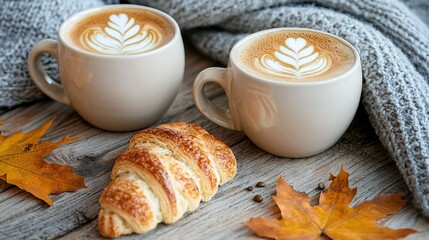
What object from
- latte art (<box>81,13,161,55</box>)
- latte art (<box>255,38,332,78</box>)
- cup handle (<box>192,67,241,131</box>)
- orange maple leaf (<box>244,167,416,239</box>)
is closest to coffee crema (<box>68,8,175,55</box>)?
latte art (<box>81,13,161,55</box>)

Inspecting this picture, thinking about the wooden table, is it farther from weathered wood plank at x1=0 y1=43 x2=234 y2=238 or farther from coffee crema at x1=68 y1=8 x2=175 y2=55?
coffee crema at x1=68 y1=8 x2=175 y2=55

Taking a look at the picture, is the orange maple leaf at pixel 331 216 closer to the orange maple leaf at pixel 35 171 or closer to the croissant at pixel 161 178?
the croissant at pixel 161 178

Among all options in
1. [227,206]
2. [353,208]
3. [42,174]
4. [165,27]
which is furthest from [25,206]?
[353,208]

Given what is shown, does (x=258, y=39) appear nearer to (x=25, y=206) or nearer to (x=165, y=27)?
(x=165, y=27)

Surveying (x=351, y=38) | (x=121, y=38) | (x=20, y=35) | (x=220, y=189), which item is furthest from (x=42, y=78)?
(x=351, y=38)

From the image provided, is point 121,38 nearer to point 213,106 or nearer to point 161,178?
point 213,106

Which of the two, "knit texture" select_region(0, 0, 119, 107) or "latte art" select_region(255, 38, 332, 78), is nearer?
"latte art" select_region(255, 38, 332, 78)

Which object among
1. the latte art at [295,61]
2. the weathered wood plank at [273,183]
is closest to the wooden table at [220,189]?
the weathered wood plank at [273,183]

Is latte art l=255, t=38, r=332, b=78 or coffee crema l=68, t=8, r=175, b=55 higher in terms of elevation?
latte art l=255, t=38, r=332, b=78
